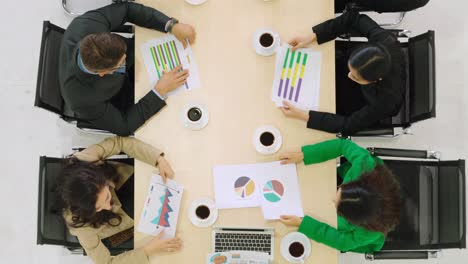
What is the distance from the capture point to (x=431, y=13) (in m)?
2.93

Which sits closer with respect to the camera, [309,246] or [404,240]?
[309,246]

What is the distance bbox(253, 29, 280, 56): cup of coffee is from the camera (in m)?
2.12

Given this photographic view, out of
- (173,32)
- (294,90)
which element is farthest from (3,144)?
(294,90)

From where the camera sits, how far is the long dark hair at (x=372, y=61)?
195 cm

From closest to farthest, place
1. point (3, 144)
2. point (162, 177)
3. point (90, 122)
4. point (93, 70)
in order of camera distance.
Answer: point (93, 70)
point (162, 177)
point (90, 122)
point (3, 144)

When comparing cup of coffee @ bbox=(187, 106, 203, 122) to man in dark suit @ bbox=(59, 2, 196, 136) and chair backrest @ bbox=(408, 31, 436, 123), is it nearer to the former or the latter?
man in dark suit @ bbox=(59, 2, 196, 136)

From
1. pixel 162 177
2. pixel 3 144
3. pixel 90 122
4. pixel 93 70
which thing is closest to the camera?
pixel 93 70

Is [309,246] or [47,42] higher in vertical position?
[47,42]

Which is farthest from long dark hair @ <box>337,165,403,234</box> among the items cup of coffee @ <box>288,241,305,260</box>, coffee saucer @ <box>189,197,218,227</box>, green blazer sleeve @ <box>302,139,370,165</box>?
coffee saucer @ <box>189,197,218,227</box>

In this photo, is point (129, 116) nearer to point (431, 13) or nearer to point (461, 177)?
point (461, 177)

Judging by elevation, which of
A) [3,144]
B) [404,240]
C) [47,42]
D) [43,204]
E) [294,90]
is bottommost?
[404,240]

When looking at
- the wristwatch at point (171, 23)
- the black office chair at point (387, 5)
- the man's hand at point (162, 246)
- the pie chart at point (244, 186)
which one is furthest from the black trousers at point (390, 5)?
the man's hand at point (162, 246)

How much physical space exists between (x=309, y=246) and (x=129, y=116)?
92cm

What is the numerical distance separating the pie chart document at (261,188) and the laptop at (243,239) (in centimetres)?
8
